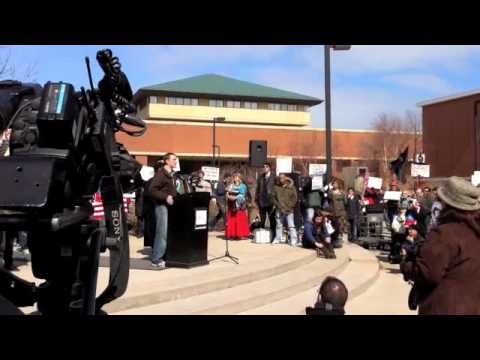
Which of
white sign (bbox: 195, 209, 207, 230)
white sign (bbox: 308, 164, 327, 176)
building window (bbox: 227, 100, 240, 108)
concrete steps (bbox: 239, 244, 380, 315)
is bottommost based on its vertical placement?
concrete steps (bbox: 239, 244, 380, 315)

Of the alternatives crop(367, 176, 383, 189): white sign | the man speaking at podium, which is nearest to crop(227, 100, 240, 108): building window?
crop(367, 176, 383, 189): white sign

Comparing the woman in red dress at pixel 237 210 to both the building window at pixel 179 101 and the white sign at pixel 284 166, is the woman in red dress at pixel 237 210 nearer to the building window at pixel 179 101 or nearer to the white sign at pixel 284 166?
the white sign at pixel 284 166

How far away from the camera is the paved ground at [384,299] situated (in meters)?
7.58

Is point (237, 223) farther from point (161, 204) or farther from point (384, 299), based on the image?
point (384, 299)

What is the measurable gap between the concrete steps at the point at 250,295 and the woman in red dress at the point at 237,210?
11.0ft

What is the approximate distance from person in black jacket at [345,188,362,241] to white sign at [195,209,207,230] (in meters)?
8.03

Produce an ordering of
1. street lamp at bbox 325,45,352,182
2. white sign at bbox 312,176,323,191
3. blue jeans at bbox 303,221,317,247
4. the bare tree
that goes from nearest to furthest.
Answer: blue jeans at bbox 303,221,317,247, white sign at bbox 312,176,323,191, street lamp at bbox 325,45,352,182, the bare tree

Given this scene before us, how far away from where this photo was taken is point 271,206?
13.1 metres

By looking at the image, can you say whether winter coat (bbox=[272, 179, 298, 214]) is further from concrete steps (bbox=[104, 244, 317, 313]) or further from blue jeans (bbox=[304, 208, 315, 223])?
concrete steps (bbox=[104, 244, 317, 313])

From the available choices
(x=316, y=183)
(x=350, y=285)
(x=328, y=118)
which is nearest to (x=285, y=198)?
(x=316, y=183)

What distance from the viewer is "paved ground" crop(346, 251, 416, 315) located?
758 cm

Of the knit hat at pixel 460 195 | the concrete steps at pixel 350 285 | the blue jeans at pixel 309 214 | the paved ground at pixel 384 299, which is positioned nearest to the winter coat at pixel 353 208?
the concrete steps at pixel 350 285
